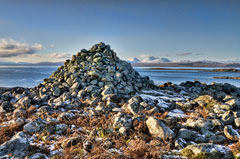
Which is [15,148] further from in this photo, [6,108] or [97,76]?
[97,76]

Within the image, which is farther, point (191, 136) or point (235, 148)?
point (191, 136)

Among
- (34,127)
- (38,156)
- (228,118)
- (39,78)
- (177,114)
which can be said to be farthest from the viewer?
(39,78)

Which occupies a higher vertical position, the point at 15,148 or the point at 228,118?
the point at 15,148

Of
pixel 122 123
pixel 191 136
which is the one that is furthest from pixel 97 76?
pixel 191 136

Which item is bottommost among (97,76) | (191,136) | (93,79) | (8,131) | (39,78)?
(39,78)

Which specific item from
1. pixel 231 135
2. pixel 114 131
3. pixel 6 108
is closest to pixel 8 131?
pixel 6 108

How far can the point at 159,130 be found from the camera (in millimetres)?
5551

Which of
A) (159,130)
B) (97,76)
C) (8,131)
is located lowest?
(8,131)

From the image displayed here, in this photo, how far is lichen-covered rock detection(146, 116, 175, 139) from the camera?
540 centimetres

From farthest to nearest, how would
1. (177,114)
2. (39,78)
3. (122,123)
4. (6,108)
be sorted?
(39,78) → (6,108) → (177,114) → (122,123)

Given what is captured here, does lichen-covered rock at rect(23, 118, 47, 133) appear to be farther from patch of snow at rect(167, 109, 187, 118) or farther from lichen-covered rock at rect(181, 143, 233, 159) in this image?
patch of snow at rect(167, 109, 187, 118)

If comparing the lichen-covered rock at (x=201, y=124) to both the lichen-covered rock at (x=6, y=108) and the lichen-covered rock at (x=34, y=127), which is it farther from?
the lichen-covered rock at (x=6, y=108)

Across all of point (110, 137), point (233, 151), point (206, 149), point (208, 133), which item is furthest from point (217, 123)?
point (110, 137)

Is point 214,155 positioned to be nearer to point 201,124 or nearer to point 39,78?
point 201,124
